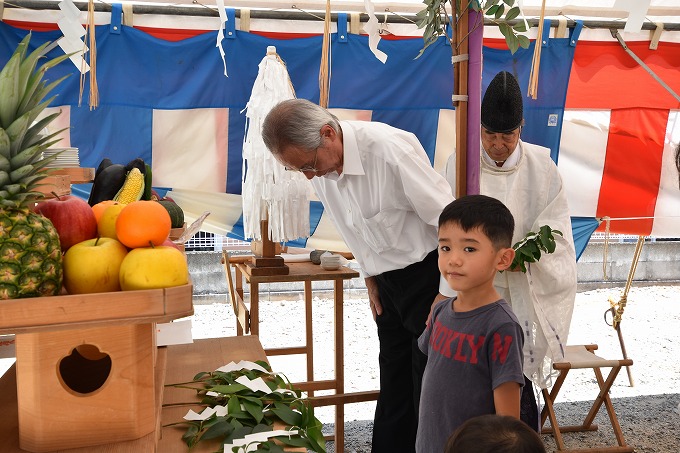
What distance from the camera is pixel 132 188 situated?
6.02 ft

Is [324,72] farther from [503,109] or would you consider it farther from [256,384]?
[256,384]

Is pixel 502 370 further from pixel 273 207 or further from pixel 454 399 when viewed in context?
pixel 273 207

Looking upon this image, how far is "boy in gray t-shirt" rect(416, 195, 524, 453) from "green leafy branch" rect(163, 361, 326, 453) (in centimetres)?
46

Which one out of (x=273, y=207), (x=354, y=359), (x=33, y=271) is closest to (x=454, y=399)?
(x=33, y=271)

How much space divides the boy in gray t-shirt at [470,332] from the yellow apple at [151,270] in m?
1.02

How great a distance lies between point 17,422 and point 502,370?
3.82ft

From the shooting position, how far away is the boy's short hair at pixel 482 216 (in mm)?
1951

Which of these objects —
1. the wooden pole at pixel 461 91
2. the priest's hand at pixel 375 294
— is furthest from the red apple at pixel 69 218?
the priest's hand at pixel 375 294

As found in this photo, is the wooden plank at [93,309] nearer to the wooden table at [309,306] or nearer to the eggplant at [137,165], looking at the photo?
the eggplant at [137,165]

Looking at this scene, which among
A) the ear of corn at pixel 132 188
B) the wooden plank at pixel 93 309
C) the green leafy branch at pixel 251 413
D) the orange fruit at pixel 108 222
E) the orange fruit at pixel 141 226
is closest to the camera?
the wooden plank at pixel 93 309

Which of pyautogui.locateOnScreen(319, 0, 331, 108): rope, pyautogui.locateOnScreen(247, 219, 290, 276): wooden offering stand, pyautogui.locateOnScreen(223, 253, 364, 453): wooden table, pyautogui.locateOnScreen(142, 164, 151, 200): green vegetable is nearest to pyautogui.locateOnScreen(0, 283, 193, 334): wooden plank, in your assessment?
pyautogui.locateOnScreen(142, 164, 151, 200): green vegetable

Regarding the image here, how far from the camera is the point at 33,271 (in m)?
1.05

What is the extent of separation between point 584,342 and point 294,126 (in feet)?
16.7

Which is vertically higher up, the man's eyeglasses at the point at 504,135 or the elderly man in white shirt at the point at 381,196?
the man's eyeglasses at the point at 504,135
